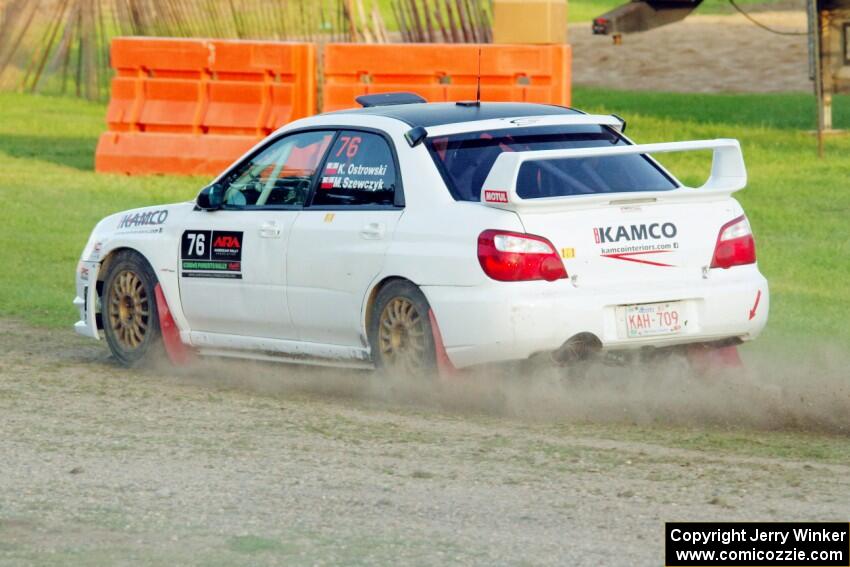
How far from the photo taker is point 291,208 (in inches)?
368

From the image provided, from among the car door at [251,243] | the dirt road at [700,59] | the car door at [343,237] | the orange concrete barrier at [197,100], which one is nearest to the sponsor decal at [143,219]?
the car door at [251,243]

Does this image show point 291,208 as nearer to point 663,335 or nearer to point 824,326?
point 663,335

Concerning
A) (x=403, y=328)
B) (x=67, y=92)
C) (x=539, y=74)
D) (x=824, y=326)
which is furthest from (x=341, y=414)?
(x=67, y=92)

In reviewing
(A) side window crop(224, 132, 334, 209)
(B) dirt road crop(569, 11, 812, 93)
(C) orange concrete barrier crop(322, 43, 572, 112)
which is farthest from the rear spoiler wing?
(B) dirt road crop(569, 11, 812, 93)

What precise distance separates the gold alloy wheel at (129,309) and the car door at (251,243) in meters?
0.37

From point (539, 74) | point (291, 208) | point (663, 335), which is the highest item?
point (539, 74)

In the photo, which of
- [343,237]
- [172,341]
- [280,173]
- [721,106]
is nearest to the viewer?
[343,237]

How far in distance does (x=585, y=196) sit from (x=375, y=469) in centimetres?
200

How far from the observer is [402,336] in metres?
8.59

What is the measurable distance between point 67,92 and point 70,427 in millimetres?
24209

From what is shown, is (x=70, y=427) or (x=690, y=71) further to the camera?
(x=690, y=71)

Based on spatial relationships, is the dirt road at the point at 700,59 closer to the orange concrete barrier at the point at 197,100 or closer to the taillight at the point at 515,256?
the orange concrete barrier at the point at 197,100

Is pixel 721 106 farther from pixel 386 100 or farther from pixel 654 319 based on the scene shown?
pixel 654 319

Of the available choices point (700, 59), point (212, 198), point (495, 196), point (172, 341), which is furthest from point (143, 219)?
point (700, 59)
